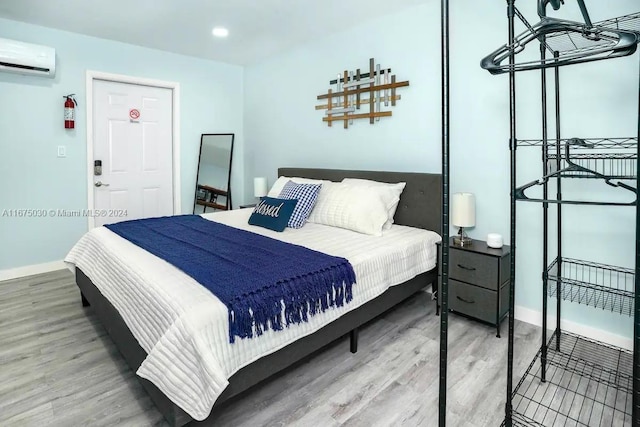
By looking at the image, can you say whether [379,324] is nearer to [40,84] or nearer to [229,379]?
[229,379]

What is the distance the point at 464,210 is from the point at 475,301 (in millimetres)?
642

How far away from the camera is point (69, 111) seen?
369 centimetres

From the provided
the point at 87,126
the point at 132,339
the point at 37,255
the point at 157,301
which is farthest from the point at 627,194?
the point at 37,255

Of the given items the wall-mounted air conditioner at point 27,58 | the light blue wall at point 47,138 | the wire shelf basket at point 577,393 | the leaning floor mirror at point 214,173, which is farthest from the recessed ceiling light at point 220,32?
the wire shelf basket at point 577,393

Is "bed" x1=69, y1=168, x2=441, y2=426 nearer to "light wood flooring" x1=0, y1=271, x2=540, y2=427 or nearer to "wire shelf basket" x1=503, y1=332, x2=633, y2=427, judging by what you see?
"light wood flooring" x1=0, y1=271, x2=540, y2=427

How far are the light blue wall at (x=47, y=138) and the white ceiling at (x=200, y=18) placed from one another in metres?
0.15

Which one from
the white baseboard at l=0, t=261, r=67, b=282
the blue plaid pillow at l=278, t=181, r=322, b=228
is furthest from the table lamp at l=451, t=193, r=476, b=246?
the white baseboard at l=0, t=261, r=67, b=282

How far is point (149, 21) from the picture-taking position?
3400mm

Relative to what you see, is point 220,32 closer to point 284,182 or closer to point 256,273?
point 284,182

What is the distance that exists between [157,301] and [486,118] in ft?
8.18

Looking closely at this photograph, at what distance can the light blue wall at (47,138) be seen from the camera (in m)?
3.49

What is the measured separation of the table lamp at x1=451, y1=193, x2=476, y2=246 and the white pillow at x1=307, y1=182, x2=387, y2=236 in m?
0.52

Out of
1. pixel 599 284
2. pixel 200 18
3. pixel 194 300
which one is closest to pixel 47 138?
pixel 200 18

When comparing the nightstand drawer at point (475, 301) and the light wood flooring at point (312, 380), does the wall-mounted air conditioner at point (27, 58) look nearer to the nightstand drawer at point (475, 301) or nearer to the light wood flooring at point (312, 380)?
the light wood flooring at point (312, 380)
